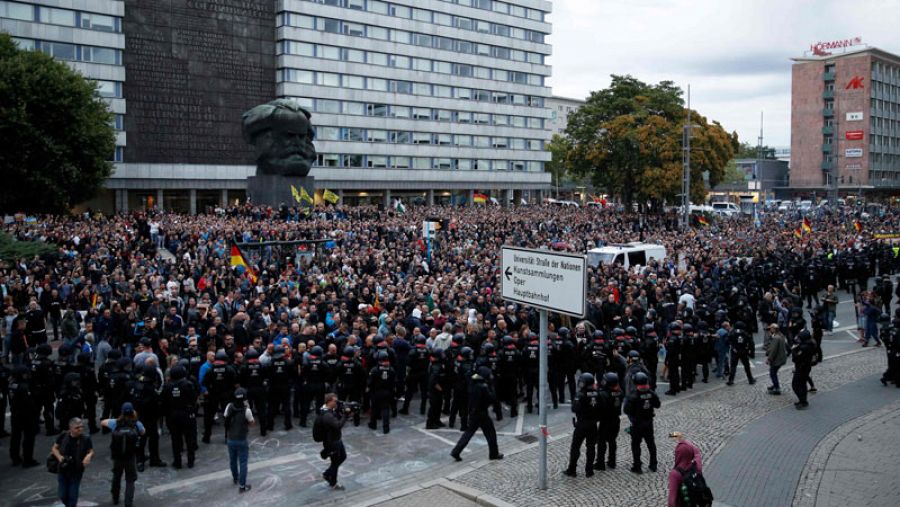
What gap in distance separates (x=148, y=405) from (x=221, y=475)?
1.55 m

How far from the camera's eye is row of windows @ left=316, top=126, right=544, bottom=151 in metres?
70.7

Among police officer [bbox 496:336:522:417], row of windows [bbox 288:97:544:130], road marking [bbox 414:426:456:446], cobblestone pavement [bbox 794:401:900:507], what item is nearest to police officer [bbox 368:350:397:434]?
road marking [bbox 414:426:456:446]

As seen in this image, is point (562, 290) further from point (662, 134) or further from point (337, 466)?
point (662, 134)

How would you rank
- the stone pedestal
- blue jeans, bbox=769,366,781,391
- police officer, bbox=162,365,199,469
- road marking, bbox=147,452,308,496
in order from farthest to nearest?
the stone pedestal < blue jeans, bbox=769,366,781,391 < police officer, bbox=162,365,199,469 < road marking, bbox=147,452,308,496

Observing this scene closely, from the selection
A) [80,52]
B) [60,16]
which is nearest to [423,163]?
[80,52]

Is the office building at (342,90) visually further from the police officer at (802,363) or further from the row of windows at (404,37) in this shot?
the police officer at (802,363)

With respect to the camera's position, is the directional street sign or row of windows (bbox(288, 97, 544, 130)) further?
row of windows (bbox(288, 97, 544, 130))

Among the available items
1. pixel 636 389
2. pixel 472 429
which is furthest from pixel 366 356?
pixel 636 389

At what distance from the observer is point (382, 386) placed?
13141 millimetres

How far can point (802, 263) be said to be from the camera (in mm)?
27641

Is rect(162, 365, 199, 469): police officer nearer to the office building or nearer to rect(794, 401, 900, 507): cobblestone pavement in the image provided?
rect(794, 401, 900, 507): cobblestone pavement

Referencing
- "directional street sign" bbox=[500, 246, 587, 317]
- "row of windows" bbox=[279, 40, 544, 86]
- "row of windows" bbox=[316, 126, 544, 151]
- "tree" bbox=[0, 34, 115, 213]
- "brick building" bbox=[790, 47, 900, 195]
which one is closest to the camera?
"directional street sign" bbox=[500, 246, 587, 317]

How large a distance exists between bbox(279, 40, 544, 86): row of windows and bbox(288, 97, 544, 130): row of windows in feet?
13.0

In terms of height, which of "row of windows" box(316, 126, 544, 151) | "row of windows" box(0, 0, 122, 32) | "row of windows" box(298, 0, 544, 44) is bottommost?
"row of windows" box(316, 126, 544, 151)
